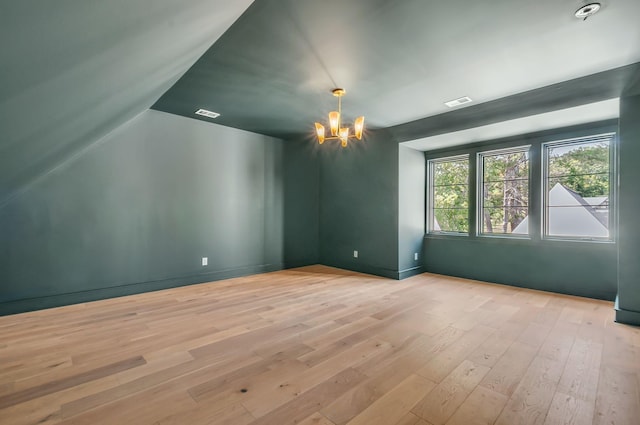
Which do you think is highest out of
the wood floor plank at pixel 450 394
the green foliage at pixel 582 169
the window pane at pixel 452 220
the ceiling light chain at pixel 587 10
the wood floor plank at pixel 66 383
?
the ceiling light chain at pixel 587 10

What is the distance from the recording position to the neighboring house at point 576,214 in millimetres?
3918

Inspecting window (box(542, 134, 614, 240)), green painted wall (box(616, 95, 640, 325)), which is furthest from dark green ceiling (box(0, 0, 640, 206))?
window (box(542, 134, 614, 240))

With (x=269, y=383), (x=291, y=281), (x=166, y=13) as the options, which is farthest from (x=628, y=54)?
(x=291, y=281)

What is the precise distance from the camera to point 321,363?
2.15 m

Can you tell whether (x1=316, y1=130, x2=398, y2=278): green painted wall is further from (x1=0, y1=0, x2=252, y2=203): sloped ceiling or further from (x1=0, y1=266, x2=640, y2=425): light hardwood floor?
(x1=0, y1=0, x2=252, y2=203): sloped ceiling

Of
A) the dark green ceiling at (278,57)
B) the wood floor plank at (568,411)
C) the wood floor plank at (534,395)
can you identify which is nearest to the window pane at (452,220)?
the dark green ceiling at (278,57)

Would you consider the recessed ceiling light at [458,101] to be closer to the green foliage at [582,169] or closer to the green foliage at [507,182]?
the green foliage at [507,182]

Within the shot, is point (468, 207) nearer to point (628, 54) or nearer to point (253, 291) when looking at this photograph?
point (628, 54)

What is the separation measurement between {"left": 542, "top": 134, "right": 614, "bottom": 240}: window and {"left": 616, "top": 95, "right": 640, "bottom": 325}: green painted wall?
1052 millimetres

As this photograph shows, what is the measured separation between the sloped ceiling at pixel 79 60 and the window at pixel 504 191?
4.53 metres

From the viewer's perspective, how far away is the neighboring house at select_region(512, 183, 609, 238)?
3918mm

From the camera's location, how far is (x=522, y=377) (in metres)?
1.99

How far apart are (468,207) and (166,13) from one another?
16.5ft

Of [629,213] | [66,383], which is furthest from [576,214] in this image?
[66,383]
